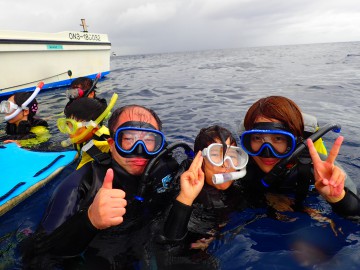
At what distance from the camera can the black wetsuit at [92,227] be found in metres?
1.92

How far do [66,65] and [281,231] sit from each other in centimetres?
1216

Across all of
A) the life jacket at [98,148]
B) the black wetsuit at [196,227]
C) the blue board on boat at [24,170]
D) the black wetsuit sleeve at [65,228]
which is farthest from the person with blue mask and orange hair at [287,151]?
the blue board on boat at [24,170]

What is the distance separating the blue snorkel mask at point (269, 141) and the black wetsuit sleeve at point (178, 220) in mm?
816

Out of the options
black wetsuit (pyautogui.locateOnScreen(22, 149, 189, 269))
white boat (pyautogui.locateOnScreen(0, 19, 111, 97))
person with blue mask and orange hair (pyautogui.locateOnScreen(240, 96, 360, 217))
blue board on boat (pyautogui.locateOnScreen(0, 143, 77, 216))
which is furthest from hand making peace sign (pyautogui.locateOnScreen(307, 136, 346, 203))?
white boat (pyautogui.locateOnScreen(0, 19, 111, 97))

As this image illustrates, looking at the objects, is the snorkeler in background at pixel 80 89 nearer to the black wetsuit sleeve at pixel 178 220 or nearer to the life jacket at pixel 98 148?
the life jacket at pixel 98 148

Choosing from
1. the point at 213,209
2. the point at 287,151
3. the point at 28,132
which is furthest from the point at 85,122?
the point at 28,132

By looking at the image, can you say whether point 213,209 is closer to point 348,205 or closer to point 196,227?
point 196,227

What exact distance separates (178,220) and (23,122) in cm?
414

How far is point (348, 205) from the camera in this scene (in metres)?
2.18

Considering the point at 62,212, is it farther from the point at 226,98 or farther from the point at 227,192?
the point at 226,98

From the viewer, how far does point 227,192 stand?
8.93ft

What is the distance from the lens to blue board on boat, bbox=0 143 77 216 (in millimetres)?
3295

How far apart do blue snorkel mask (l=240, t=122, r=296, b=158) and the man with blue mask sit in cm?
71

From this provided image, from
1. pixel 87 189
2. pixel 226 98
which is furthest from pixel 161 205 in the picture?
pixel 226 98
